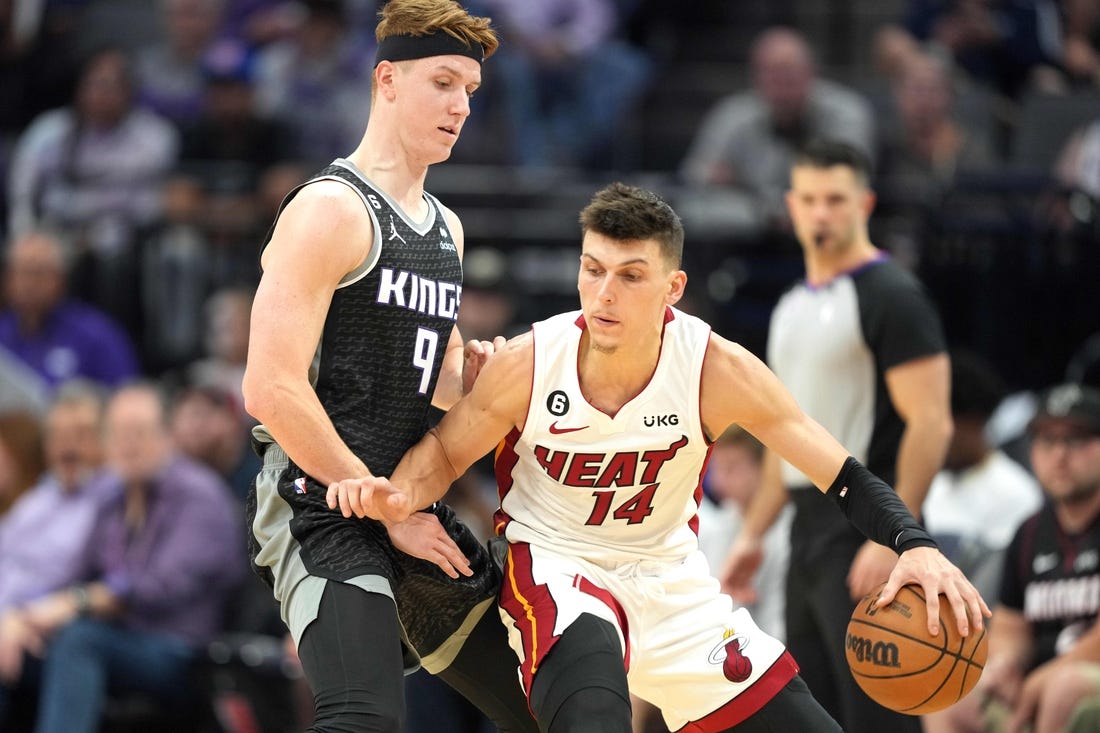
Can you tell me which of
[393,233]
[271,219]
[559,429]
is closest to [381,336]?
[393,233]

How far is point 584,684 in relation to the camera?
4.32 m

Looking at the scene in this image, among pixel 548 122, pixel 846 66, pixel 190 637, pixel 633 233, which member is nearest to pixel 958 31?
pixel 846 66

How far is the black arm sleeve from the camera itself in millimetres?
4535

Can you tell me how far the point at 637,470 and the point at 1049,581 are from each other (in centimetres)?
313

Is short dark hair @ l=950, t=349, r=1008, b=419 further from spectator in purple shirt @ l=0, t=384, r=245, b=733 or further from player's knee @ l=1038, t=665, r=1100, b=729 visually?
spectator in purple shirt @ l=0, t=384, r=245, b=733

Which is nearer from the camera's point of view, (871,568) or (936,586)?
(936,586)

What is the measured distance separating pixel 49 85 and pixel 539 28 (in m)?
4.05

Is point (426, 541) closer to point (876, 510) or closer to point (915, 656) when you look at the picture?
point (876, 510)

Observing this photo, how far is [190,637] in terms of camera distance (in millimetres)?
8586

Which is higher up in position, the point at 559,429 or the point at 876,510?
the point at 559,429

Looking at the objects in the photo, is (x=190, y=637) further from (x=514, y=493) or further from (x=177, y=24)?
(x=177, y=24)

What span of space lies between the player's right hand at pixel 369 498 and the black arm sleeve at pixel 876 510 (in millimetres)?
1298

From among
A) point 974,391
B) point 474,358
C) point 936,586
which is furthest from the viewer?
point 974,391

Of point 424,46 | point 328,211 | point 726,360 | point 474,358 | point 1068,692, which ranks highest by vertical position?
point 424,46
